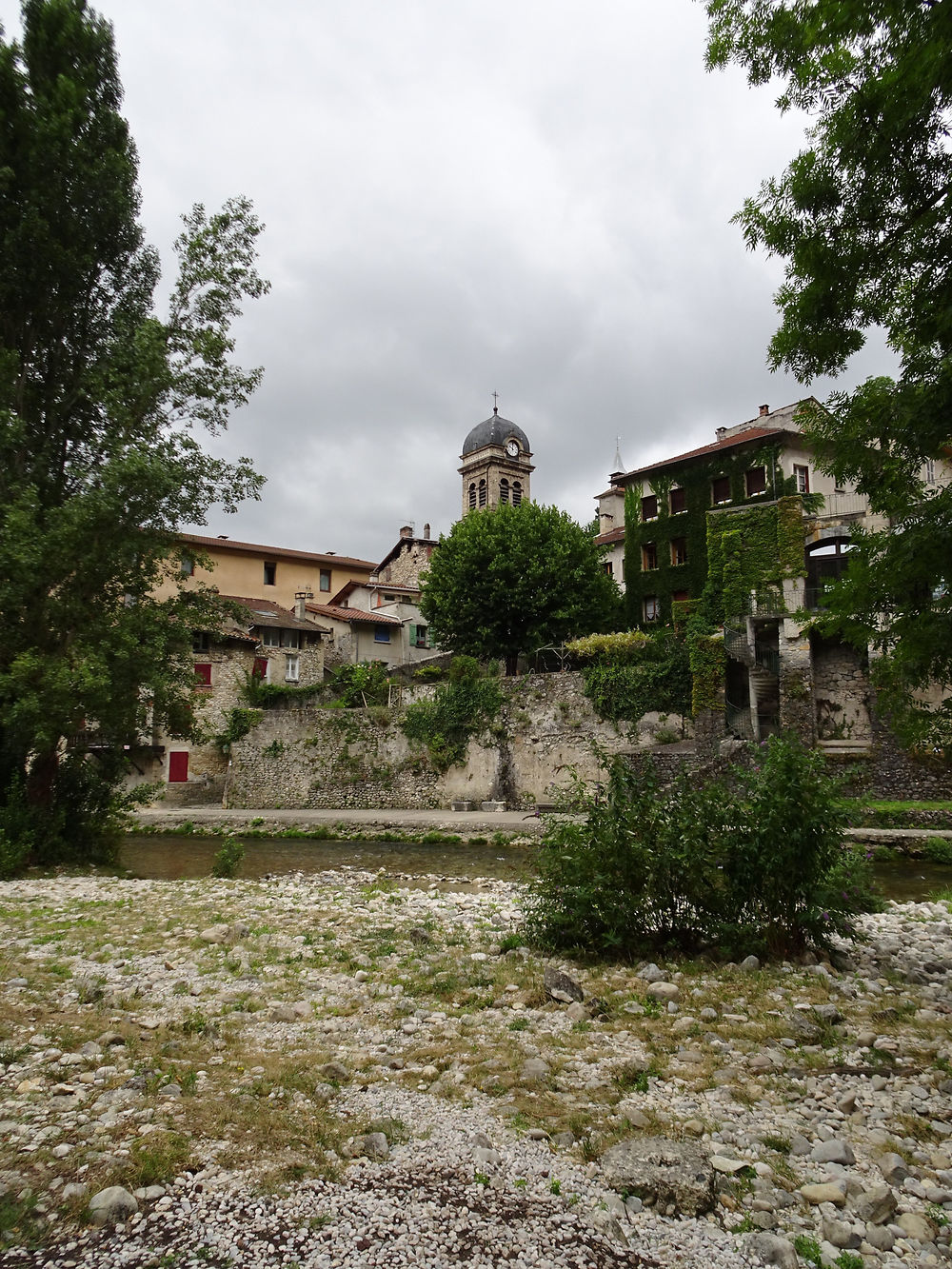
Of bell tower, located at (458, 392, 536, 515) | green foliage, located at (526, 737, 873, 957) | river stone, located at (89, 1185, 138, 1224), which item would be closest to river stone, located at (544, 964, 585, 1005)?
green foliage, located at (526, 737, 873, 957)

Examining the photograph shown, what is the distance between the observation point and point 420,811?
32.1 metres

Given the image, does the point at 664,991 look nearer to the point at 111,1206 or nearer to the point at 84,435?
the point at 111,1206

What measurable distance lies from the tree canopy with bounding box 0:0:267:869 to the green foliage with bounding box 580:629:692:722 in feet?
57.5

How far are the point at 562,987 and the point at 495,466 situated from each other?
65.8m

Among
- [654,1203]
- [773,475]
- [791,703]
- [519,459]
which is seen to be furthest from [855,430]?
[519,459]

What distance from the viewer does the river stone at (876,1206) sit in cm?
326

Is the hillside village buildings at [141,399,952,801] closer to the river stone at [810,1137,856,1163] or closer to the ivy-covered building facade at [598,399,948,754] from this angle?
the ivy-covered building facade at [598,399,948,754]

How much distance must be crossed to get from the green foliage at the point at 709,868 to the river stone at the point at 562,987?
884 millimetres

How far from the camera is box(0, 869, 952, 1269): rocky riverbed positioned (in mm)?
3191

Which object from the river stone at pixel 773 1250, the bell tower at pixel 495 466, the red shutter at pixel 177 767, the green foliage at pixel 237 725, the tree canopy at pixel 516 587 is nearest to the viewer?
the river stone at pixel 773 1250

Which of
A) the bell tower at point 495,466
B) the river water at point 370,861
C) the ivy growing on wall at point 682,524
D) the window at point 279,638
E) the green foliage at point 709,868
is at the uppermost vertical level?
the bell tower at point 495,466

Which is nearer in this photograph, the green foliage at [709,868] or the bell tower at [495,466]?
the green foliage at [709,868]

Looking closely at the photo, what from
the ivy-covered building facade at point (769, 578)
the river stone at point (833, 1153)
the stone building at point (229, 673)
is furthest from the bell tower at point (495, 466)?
the river stone at point (833, 1153)

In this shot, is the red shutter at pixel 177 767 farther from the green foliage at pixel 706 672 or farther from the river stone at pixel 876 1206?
the river stone at pixel 876 1206
